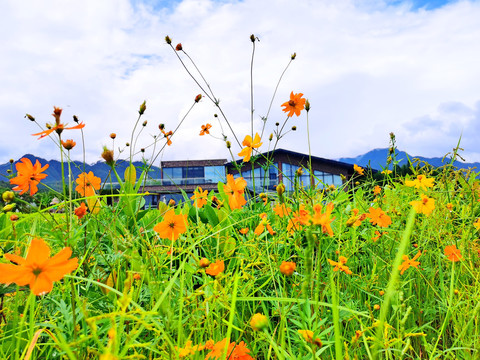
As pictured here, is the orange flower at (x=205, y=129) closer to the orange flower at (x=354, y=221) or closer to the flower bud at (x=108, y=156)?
the orange flower at (x=354, y=221)

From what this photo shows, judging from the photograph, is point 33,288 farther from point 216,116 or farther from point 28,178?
point 216,116

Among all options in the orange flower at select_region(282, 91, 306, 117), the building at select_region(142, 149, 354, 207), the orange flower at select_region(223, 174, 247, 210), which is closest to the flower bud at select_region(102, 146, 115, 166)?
the orange flower at select_region(223, 174, 247, 210)

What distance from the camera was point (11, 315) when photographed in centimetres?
79

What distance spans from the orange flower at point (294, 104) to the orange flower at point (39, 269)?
114 centimetres

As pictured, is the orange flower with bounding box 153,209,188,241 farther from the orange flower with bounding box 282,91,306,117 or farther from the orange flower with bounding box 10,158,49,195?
the orange flower with bounding box 282,91,306,117

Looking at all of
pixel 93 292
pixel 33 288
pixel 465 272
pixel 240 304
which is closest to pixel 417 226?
pixel 465 272

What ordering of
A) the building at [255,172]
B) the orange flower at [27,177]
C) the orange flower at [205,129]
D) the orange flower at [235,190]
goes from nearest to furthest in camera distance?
1. the orange flower at [27,177]
2. the orange flower at [235,190]
3. the orange flower at [205,129]
4. the building at [255,172]

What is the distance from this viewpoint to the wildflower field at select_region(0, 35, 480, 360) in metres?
0.46

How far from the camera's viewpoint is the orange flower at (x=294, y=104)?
56.0 inches

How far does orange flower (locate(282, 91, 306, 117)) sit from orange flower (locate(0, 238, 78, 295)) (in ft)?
3.75

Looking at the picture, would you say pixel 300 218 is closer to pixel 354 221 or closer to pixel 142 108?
pixel 354 221

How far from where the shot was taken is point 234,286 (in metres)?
0.44

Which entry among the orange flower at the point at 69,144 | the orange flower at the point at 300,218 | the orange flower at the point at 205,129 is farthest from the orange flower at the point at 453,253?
the orange flower at the point at 205,129

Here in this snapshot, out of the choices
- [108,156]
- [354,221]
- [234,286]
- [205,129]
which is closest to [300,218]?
[354,221]
